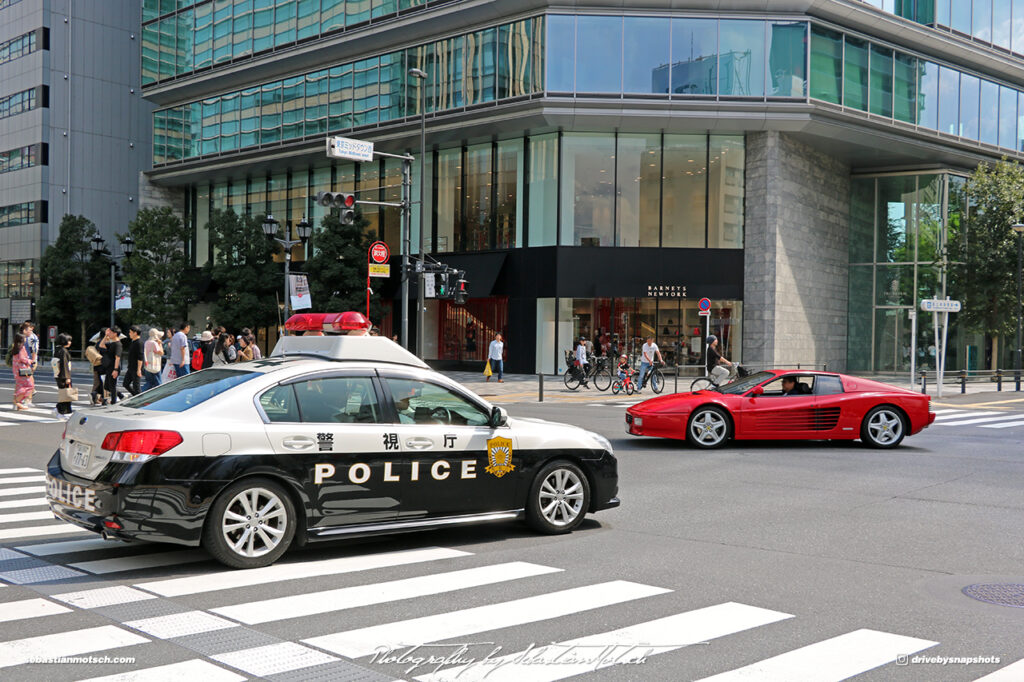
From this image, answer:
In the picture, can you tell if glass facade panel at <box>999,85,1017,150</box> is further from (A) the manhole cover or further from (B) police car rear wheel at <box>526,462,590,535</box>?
(A) the manhole cover

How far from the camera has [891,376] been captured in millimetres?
40781

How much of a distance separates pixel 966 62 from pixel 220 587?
1762 inches

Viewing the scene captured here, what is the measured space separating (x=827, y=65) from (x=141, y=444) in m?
36.2

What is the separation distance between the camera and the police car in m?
6.65

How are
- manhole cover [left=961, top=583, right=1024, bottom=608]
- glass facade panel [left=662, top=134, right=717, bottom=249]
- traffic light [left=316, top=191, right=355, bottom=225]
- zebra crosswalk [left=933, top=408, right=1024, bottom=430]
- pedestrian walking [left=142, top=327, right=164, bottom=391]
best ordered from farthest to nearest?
glass facade panel [left=662, top=134, right=717, bottom=249] < traffic light [left=316, top=191, right=355, bottom=225] < pedestrian walking [left=142, top=327, right=164, bottom=391] < zebra crosswalk [left=933, top=408, right=1024, bottom=430] < manhole cover [left=961, top=583, right=1024, bottom=608]

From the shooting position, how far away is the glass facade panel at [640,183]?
39.2 meters

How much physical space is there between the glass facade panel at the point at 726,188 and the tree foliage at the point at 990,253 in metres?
9.74

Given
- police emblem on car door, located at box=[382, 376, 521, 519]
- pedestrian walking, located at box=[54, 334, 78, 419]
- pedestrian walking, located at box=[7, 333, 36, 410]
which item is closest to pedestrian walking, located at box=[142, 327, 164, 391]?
pedestrian walking, located at box=[54, 334, 78, 419]

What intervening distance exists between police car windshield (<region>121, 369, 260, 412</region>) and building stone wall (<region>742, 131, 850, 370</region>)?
3234 centimetres

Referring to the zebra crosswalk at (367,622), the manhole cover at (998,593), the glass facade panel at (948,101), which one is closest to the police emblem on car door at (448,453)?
the zebra crosswalk at (367,622)

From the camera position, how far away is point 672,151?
39344mm

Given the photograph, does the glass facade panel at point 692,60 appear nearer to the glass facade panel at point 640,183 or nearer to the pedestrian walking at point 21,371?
the glass facade panel at point 640,183

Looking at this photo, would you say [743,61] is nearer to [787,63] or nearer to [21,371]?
[787,63]

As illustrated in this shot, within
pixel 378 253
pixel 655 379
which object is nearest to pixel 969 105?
pixel 655 379
